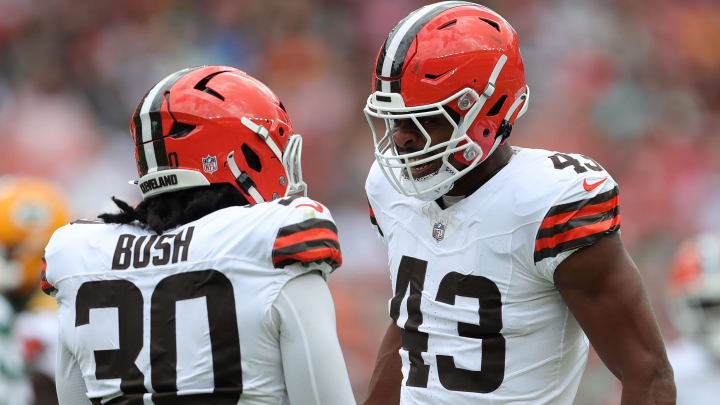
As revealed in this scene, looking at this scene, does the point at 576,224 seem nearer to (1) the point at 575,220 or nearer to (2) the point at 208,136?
(1) the point at 575,220

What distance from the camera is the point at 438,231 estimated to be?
99.0 inches

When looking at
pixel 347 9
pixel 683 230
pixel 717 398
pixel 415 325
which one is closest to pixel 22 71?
pixel 347 9

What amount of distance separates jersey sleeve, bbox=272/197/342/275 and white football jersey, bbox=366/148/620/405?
0.42 metres

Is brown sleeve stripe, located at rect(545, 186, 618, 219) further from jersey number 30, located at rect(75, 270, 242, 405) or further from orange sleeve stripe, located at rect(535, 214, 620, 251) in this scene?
jersey number 30, located at rect(75, 270, 242, 405)

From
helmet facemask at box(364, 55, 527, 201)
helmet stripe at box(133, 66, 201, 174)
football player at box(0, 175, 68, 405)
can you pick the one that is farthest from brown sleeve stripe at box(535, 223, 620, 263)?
football player at box(0, 175, 68, 405)

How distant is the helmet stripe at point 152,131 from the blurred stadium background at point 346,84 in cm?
468

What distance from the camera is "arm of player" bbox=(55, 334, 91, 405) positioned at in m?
2.29

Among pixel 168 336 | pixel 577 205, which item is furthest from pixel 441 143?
pixel 168 336

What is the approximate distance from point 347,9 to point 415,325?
590 centimetres

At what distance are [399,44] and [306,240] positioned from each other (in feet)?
2.18

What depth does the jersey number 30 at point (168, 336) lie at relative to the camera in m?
2.06

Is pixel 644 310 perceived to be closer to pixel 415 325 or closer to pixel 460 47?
pixel 415 325

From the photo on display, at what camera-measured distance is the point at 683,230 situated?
7172mm

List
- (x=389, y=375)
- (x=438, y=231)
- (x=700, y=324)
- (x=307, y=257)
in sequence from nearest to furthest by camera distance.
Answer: (x=307, y=257)
(x=438, y=231)
(x=389, y=375)
(x=700, y=324)
